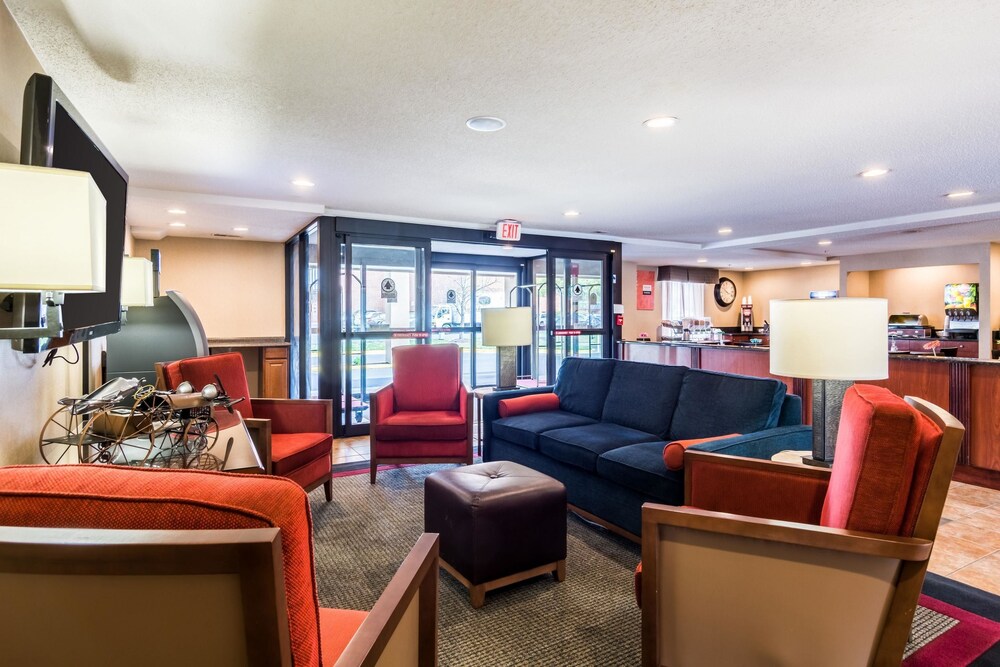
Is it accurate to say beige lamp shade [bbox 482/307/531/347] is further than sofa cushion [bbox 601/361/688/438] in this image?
Yes

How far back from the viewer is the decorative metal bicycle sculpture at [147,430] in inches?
64.4

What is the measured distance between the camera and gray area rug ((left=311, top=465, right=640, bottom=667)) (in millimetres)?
1914

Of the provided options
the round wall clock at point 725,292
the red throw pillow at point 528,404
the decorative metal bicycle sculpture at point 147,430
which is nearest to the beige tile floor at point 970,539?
the red throw pillow at point 528,404

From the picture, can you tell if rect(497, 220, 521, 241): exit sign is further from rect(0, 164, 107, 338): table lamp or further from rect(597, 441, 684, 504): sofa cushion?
rect(0, 164, 107, 338): table lamp

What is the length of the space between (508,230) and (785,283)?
26.0 ft

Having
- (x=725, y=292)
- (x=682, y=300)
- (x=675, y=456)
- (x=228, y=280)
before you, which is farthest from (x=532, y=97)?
(x=725, y=292)

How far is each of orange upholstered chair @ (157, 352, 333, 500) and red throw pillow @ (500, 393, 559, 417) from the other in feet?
4.22

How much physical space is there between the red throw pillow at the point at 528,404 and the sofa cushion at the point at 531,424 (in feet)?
0.13

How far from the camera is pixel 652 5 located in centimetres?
179

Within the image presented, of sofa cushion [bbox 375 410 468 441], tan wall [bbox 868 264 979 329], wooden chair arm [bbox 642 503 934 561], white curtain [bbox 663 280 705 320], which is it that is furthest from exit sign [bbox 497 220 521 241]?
tan wall [bbox 868 264 979 329]

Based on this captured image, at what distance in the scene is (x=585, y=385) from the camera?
161 inches

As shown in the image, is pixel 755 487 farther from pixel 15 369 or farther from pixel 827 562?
pixel 15 369

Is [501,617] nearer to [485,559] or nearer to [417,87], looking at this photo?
[485,559]

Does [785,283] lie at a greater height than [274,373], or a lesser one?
greater
